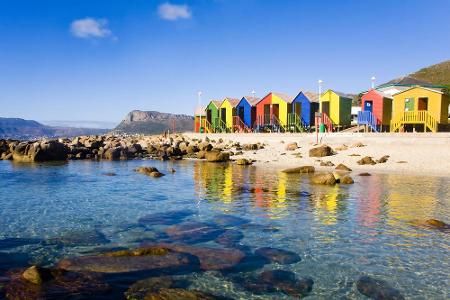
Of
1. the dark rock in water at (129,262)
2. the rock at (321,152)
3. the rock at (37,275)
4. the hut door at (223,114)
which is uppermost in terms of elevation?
the hut door at (223,114)

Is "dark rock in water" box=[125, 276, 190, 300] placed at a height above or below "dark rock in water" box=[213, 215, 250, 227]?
above

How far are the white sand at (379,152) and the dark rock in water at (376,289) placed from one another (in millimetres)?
18414

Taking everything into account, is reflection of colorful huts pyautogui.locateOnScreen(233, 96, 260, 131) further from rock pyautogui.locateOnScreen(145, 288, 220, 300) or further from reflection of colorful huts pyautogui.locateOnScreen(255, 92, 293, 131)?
rock pyautogui.locateOnScreen(145, 288, 220, 300)

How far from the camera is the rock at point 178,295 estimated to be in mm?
6316

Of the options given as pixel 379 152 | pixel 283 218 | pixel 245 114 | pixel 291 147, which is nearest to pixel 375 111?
pixel 291 147

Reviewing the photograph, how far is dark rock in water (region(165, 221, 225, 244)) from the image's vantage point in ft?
33.5

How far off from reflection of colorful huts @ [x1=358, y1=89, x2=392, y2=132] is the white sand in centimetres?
620

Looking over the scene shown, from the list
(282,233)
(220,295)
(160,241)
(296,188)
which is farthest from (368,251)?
(296,188)

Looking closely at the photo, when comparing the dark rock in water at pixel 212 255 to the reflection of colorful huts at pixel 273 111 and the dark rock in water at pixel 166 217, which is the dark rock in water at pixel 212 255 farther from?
the reflection of colorful huts at pixel 273 111

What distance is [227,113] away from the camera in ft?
171

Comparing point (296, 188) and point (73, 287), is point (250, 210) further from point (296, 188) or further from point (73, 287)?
point (73, 287)

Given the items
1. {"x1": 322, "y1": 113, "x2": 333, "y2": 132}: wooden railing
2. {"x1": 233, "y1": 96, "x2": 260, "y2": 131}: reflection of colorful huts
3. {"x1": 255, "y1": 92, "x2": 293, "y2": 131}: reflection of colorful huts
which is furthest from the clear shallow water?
{"x1": 233, "y1": 96, "x2": 260, "y2": 131}: reflection of colorful huts

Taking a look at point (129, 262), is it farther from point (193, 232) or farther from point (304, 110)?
point (304, 110)

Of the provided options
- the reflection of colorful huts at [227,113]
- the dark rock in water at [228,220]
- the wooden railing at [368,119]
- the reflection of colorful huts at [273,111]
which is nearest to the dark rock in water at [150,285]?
the dark rock in water at [228,220]
